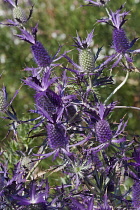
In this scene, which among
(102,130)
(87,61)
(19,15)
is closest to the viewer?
(102,130)

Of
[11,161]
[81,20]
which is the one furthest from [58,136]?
[81,20]

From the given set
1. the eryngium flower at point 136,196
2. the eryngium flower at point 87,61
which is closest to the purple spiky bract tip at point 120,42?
the eryngium flower at point 87,61

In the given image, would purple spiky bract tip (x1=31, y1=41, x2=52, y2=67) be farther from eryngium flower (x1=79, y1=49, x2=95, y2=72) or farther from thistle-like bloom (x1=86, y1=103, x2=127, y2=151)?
thistle-like bloom (x1=86, y1=103, x2=127, y2=151)

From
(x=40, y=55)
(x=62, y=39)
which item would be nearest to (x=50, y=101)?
(x=40, y=55)

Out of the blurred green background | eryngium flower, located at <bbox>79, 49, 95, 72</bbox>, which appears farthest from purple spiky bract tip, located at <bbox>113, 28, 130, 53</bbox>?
the blurred green background

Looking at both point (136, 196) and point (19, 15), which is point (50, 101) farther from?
point (19, 15)

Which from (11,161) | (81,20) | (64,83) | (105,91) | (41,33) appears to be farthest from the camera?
(41,33)

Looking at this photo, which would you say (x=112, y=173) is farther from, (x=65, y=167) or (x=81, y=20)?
(x=81, y=20)
